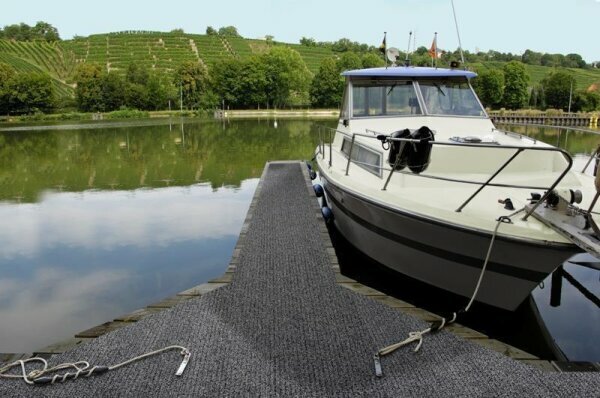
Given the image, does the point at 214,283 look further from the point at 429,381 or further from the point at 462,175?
the point at 462,175

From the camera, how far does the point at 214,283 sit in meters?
5.04

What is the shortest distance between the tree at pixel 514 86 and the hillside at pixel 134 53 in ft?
72.9

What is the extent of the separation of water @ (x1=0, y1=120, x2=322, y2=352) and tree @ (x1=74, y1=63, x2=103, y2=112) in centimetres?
5274

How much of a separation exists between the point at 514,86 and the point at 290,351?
65.4 m

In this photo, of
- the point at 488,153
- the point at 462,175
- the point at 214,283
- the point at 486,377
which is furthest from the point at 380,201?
the point at 486,377

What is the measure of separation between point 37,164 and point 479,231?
1705 centimetres

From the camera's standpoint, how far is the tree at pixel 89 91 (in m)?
66.1

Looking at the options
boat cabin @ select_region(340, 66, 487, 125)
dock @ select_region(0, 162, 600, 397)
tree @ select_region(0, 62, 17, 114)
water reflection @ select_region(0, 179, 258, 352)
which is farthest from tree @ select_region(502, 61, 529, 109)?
dock @ select_region(0, 162, 600, 397)

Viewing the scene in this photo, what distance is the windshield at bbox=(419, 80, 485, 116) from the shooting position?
26.0ft

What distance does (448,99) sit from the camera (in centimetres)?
803

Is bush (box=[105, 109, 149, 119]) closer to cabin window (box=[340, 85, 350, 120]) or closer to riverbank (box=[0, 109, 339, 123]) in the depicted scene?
riverbank (box=[0, 109, 339, 123])

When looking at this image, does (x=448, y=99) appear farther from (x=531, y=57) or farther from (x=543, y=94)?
(x=531, y=57)

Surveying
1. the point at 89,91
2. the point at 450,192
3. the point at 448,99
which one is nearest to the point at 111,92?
the point at 89,91

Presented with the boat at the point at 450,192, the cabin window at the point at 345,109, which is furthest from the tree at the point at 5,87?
the boat at the point at 450,192
